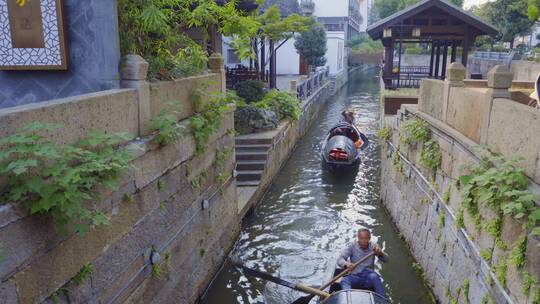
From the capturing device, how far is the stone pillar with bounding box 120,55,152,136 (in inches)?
225

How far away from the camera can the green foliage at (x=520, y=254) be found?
4.60 m

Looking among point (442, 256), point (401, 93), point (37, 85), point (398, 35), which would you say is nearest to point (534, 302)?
point (442, 256)

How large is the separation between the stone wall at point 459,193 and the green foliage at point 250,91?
7337 millimetres

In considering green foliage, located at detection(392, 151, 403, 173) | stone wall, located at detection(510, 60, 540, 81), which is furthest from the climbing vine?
stone wall, located at detection(510, 60, 540, 81)

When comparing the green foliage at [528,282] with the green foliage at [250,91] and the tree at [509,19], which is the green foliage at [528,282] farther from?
the tree at [509,19]

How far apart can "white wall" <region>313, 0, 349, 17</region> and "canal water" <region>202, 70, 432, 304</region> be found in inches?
1407

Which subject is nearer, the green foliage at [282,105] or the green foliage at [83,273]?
the green foliage at [83,273]

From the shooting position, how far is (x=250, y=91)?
17.0 meters

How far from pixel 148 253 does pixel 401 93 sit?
14784mm

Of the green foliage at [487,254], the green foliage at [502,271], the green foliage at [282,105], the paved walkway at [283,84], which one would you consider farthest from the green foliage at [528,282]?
the paved walkway at [283,84]

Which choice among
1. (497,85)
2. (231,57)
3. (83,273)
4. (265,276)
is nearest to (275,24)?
(231,57)

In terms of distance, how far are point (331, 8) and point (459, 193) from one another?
46.5 m

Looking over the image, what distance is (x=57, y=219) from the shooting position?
383cm

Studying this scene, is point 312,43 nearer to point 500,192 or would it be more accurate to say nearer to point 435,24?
point 435,24
